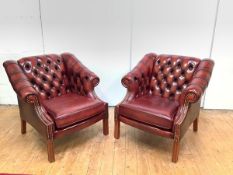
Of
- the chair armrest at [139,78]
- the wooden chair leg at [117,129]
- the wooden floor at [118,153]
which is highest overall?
the chair armrest at [139,78]

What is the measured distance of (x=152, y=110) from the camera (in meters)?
2.08

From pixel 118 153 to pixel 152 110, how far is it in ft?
1.86

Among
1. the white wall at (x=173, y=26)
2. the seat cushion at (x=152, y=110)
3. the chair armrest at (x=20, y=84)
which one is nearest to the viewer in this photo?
the chair armrest at (x=20, y=84)

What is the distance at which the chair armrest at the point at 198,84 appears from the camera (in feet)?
6.23

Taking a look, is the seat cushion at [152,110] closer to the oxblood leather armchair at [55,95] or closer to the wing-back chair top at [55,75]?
the oxblood leather armchair at [55,95]

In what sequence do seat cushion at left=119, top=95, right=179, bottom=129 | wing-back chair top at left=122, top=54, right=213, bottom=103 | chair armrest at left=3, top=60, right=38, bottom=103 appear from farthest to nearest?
wing-back chair top at left=122, top=54, right=213, bottom=103, seat cushion at left=119, top=95, right=179, bottom=129, chair armrest at left=3, top=60, right=38, bottom=103

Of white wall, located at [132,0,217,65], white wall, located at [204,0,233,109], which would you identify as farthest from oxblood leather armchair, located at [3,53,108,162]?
white wall, located at [204,0,233,109]

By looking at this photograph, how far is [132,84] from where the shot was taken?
2.32 metres

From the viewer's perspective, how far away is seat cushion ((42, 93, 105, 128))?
2.01m

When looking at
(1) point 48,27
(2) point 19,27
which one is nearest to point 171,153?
(1) point 48,27

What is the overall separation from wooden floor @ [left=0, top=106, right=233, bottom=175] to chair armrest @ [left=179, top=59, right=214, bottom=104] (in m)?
0.62

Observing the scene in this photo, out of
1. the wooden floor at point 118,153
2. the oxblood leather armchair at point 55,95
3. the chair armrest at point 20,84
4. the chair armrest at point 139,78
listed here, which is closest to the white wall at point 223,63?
the wooden floor at point 118,153

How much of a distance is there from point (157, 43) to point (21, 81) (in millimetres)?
1786

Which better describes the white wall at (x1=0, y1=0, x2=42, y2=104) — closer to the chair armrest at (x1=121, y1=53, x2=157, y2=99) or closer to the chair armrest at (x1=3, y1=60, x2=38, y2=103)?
the chair armrest at (x1=3, y1=60, x2=38, y2=103)
